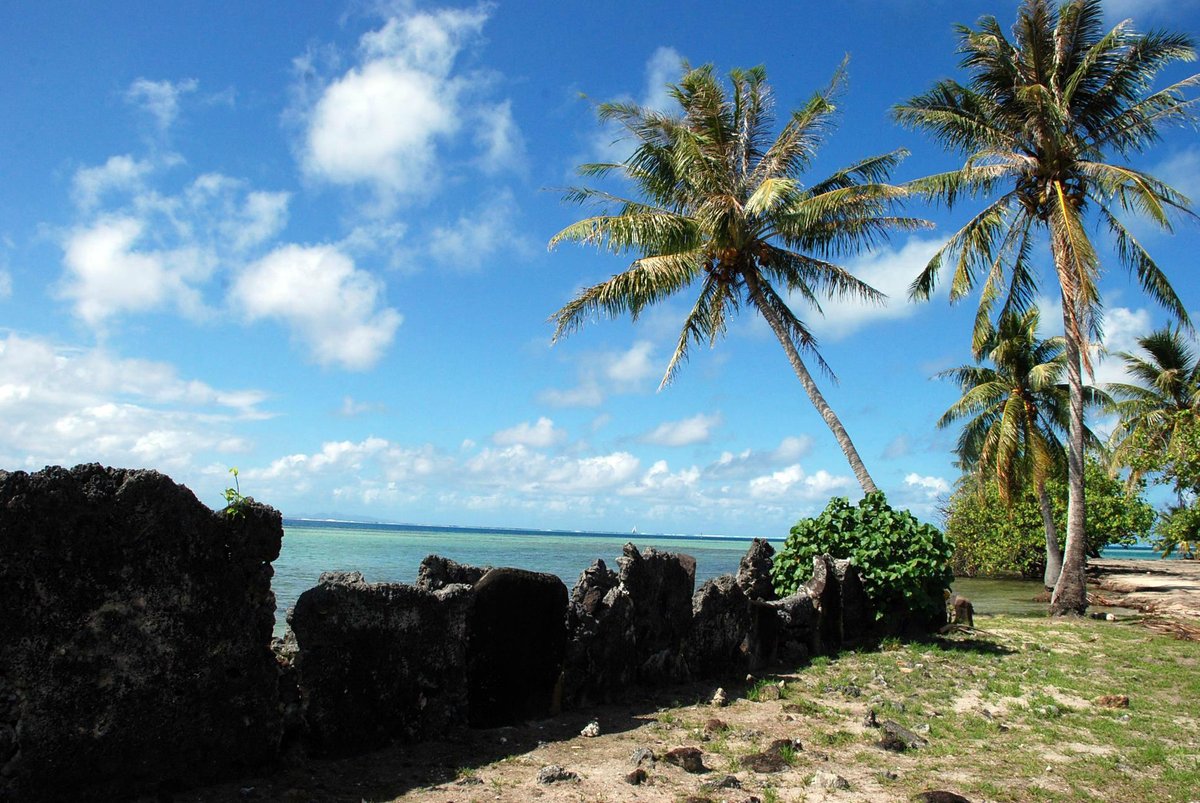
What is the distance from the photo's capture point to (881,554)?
11.3 metres

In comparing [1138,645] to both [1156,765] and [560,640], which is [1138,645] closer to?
[1156,765]

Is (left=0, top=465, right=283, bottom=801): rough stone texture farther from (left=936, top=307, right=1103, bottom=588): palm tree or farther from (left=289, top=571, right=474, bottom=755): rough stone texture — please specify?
(left=936, top=307, right=1103, bottom=588): palm tree

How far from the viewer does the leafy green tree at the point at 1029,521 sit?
32.7 metres

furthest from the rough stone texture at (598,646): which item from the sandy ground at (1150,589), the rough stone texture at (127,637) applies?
the sandy ground at (1150,589)

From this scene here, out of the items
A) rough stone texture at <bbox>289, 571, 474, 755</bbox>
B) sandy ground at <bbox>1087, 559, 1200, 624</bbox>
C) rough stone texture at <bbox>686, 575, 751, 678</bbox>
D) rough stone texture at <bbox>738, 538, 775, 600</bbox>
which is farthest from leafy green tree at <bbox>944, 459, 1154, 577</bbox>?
rough stone texture at <bbox>289, 571, 474, 755</bbox>

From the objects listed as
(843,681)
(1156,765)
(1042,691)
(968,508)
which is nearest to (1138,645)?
(1042,691)

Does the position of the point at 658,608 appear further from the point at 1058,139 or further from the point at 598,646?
the point at 1058,139

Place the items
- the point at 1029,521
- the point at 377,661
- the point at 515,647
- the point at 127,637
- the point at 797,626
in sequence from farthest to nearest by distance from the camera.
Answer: the point at 1029,521 → the point at 797,626 → the point at 515,647 → the point at 377,661 → the point at 127,637

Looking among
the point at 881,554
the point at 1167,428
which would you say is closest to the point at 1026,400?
the point at 1167,428

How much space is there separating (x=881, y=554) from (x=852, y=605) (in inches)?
34.7

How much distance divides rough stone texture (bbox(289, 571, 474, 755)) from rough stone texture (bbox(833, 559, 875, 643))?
6.37 meters

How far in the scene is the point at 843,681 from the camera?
851cm

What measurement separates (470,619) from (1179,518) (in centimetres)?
2518

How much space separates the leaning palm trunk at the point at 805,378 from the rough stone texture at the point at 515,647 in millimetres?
11043
